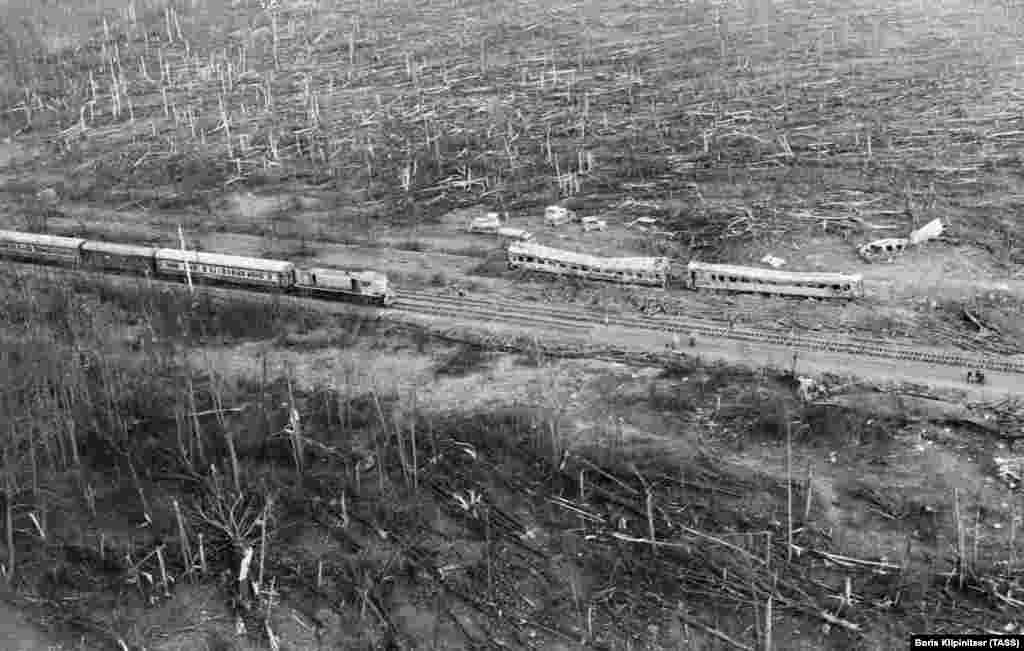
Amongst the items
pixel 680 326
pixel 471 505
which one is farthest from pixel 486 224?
pixel 471 505

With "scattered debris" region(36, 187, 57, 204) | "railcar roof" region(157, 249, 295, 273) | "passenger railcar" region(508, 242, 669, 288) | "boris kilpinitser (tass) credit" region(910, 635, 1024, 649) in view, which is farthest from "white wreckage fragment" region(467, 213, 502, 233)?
"boris kilpinitser (tass) credit" region(910, 635, 1024, 649)

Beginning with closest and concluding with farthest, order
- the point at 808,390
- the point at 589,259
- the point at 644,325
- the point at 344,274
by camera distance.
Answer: the point at 808,390 → the point at 644,325 → the point at 344,274 → the point at 589,259

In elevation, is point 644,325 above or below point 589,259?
below

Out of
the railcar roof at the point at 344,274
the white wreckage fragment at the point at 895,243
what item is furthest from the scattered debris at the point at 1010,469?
the railcar roof at the point at 344,274

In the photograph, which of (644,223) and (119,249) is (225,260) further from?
(644,223)

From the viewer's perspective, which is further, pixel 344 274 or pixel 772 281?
pixel 344 274

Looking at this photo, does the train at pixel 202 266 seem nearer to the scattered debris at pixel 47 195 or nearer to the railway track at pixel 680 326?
the railway track at pixel 680 326

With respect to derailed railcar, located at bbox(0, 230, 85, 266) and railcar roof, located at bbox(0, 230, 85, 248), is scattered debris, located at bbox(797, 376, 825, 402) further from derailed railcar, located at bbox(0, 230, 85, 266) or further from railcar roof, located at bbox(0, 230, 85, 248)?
railcar roof, located at bbox(0, 230, 85, 248)
